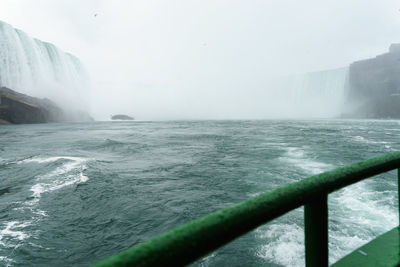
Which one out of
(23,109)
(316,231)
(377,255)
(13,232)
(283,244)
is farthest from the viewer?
(23,109)

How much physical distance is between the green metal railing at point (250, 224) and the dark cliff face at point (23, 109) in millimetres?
63272

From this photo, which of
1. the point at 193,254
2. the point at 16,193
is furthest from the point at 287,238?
the point at 16,193

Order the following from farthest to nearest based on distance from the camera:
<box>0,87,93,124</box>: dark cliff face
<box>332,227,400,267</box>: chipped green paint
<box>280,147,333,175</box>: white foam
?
1. <box>0,87,93,124</box>: dark cliff face
2. <box>280,147,333,175</box>: white foam
3. <box>332,227,400,267</box>: chipped green paint

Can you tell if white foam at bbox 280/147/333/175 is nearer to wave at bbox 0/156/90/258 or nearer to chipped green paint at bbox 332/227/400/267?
chipped green paint at bbox 332/227/400/267

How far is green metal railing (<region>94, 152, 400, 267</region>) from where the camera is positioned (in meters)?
0.51

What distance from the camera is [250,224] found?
68cm

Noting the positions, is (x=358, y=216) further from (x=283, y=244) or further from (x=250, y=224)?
(x=250, y=224)

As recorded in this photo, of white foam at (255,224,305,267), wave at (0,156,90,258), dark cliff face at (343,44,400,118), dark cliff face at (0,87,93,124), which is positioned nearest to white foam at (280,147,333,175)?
white foam at (255,224,305,267)

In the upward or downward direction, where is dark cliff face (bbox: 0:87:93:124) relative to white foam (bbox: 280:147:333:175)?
upward

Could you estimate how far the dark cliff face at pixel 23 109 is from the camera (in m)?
50.7

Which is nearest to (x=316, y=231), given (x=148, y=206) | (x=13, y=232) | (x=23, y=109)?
(x=148, y=206)

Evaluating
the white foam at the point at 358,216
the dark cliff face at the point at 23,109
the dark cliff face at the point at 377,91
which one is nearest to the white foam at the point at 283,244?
the white foam at the point at 358,216

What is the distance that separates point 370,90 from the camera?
106 metres

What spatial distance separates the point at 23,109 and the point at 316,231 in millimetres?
64885
